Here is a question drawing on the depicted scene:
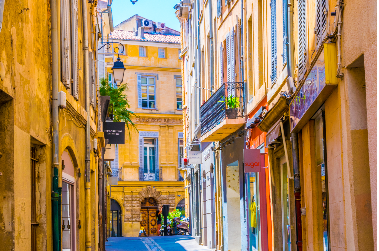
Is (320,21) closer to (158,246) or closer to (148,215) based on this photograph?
(158,246)

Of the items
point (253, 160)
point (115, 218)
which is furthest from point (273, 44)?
point (115, 218)

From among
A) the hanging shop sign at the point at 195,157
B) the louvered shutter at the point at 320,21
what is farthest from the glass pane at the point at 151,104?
the louvered shutter at the point at 320,21

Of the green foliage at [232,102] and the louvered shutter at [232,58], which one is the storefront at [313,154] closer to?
the green foliage at [232,102]

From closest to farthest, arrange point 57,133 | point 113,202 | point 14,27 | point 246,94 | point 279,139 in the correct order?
1. point 14,27
2. point 57,133
3. point 279,139
4. point 246,94
5. point 113,202

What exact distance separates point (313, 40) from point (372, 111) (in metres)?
3.38

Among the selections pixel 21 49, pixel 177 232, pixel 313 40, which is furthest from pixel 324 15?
pixel 177 232

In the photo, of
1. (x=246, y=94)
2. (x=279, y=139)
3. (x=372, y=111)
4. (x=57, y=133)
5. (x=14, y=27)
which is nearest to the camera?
(x=372, y=111)

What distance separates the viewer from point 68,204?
1161 cm

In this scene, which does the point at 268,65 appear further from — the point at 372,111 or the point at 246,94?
the point at 372,111

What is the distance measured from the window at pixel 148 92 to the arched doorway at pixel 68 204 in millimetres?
30462

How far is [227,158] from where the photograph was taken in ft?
59.0

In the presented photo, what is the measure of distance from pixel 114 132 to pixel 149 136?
73.2 ft

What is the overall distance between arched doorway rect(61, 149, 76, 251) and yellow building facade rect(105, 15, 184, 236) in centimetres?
2797

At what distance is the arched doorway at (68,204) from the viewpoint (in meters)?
11.1
